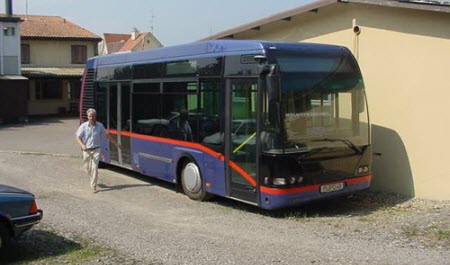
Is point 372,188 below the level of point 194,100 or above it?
below

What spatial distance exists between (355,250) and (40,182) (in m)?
8.41

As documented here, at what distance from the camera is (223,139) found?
971 cm

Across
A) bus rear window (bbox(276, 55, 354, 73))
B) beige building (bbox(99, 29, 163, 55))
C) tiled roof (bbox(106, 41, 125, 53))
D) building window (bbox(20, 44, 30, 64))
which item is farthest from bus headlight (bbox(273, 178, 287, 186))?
tiled roof (bbox(106, 41, 125, 53))

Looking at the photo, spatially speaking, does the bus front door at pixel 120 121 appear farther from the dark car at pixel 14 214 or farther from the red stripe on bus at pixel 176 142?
the dark car at pixel 14 214

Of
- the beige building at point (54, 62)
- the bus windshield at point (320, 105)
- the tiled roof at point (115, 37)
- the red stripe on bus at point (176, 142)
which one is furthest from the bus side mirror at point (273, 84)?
the tiled roof at point (115, 37)

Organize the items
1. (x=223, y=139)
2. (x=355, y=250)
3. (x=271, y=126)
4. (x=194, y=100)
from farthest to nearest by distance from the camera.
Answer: (x=194, y=100), (x=223, y=139), (x=271, y=126), (x=355, y=250)

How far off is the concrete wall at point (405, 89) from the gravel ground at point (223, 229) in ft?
1.80

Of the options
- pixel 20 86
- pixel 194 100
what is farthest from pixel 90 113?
pixel 20 86

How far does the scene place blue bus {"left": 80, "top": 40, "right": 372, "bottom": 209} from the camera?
8867mm

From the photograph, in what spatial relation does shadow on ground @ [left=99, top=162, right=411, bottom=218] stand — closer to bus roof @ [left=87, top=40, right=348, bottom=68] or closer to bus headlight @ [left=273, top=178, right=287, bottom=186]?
bus headlight @ [left=273, top=178, right=287, bottom=186]

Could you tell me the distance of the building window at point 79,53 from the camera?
1715 inches

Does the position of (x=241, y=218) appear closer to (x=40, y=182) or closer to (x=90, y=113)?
(x=90, y=113)

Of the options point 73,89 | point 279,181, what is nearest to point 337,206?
point 279,181

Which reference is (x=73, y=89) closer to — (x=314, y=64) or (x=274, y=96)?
(x=314, y=64)
